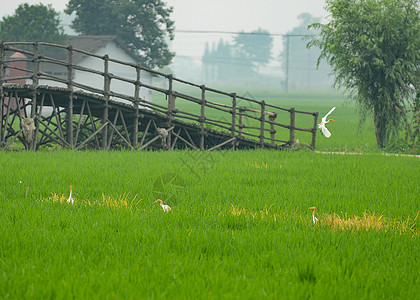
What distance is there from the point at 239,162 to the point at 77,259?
8297 mm

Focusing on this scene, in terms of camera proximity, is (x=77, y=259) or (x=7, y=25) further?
(x=7, y=25)

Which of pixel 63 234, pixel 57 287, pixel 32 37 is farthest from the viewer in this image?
pixel 32 37

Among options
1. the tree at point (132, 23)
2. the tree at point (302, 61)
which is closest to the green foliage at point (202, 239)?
the tree at point (132, 23)

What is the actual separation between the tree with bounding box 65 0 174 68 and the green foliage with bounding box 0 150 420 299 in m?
32.2

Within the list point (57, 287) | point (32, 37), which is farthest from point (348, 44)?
point (32, 37)

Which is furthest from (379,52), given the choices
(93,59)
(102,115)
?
(93,59)

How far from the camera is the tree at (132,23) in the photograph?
133 feet

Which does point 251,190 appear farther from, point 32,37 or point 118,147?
point 32,37

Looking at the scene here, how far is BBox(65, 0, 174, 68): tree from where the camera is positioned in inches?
1598

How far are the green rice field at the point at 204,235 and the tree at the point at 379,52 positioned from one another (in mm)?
10871

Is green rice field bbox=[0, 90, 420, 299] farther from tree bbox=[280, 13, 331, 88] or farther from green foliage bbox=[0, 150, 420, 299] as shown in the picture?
tree bbox=[280, 13, 331, 88]

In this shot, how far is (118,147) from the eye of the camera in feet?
56.5

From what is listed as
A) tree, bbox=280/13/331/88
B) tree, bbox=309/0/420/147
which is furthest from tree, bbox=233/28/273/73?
tree, bbox=309/0/420/147

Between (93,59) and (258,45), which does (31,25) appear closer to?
(93,59)
